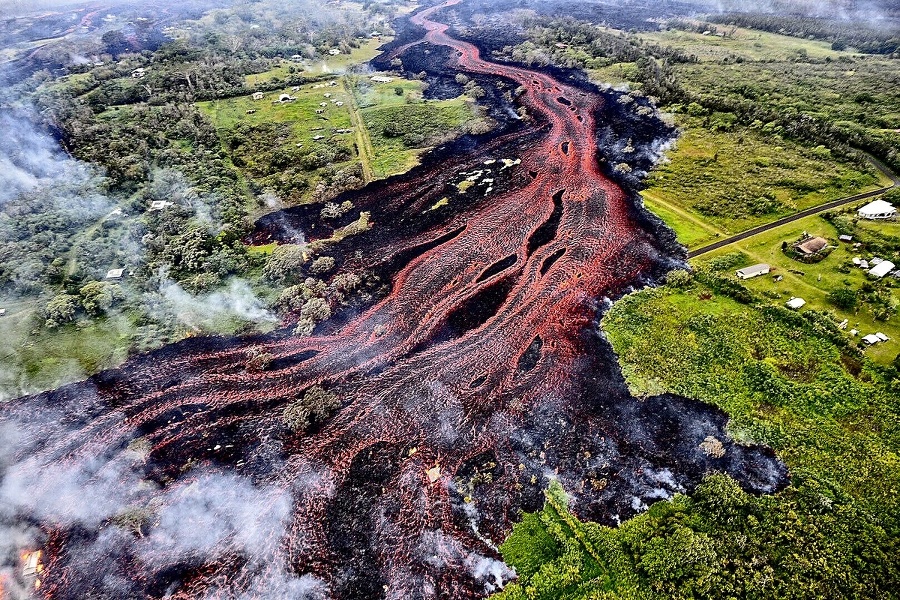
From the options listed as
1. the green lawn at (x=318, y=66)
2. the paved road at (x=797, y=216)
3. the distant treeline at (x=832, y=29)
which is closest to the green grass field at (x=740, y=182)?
the paved road at (x=797, y=216)

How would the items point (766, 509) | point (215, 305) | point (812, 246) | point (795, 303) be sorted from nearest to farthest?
point (766, 509), point (795, 303), point (215, 305), point (812, 246)

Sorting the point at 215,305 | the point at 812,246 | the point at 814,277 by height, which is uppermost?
the point at 812,246

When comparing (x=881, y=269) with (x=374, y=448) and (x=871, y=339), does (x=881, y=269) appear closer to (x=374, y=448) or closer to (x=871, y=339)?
(x=871, y=339)

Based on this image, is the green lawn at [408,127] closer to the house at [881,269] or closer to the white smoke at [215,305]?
the white smoke at [215,305]

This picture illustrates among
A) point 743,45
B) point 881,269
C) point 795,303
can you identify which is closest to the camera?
point 795,303

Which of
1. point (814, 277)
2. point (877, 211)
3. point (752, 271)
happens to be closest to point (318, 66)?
point (752, 271)

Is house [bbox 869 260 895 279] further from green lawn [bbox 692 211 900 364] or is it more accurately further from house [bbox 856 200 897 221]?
house [bbox 856 200 897 221]
